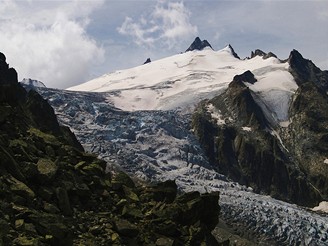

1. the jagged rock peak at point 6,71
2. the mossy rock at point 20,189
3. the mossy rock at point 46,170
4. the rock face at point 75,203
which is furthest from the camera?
the jagged rock peak at point 6,71

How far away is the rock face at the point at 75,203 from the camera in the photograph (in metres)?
21.6

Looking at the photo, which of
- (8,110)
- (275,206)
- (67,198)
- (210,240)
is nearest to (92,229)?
(67,198)

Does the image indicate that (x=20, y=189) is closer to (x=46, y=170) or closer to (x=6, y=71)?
(x=46, y=170)

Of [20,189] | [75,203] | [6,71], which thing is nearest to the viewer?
[20,189]

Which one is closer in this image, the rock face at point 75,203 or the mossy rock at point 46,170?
the rock face at point 75,203

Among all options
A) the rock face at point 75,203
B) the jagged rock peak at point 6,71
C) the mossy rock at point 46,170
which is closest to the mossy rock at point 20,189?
the rock face at point 75,203

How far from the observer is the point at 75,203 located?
25656 mm

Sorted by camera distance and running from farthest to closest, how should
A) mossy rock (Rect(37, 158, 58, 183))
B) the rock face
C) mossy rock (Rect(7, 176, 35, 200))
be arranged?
mossy rock (Rect(37, 158, 58, 183))
mossy rock (Rect(7, 176, 35, 200))
the rock face

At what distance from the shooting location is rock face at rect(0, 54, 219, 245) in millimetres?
21594

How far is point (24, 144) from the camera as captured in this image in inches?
1077

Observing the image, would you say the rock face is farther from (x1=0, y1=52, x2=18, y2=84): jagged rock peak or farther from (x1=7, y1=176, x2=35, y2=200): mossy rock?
(x1=0, y1=52, x2=18, y2=84): jagged rock peak

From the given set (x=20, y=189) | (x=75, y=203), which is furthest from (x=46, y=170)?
(x=20, y=189)

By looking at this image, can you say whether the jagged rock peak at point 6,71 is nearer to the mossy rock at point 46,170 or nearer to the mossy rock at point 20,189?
the mossy rock at point 46,170

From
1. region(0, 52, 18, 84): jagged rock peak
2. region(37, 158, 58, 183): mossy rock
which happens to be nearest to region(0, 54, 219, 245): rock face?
region(37, 158, 58, 183): mossy rock
